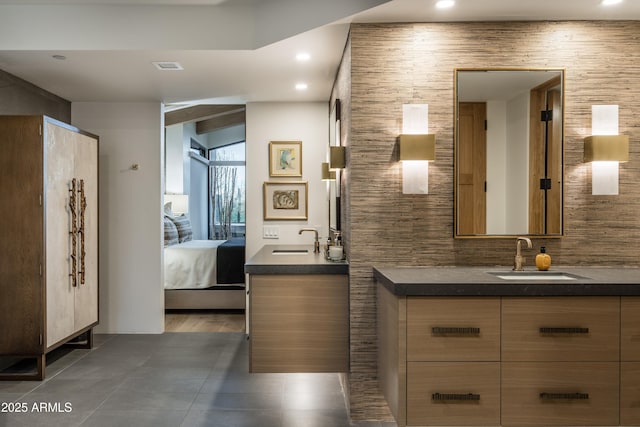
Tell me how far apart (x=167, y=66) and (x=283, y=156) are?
163 centimetres

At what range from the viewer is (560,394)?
2244mm

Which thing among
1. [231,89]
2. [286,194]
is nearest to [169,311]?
[286,194]

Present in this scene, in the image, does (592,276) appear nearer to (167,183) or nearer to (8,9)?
(8,9)

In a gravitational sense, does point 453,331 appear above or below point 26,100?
below

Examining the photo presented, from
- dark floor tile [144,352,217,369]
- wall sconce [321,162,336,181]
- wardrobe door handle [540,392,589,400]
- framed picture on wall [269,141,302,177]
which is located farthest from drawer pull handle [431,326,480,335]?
framed picture on wall [269,141,302,177]

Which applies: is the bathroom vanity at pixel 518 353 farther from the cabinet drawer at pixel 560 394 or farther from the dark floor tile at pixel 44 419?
the dark floor tile at pixel 44 419

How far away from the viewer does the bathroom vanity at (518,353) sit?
2.23m

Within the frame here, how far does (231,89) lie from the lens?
175 inches

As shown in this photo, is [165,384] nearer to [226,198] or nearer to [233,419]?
[233,419]

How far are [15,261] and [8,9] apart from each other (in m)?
1.76

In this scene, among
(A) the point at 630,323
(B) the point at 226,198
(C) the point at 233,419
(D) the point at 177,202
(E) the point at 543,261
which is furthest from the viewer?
(B) the point at 226,198

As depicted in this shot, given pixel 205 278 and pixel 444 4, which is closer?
pixel 444 4

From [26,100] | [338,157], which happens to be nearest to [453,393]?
[338,157]

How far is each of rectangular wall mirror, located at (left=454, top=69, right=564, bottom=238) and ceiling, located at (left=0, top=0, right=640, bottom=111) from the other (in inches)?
14.9
